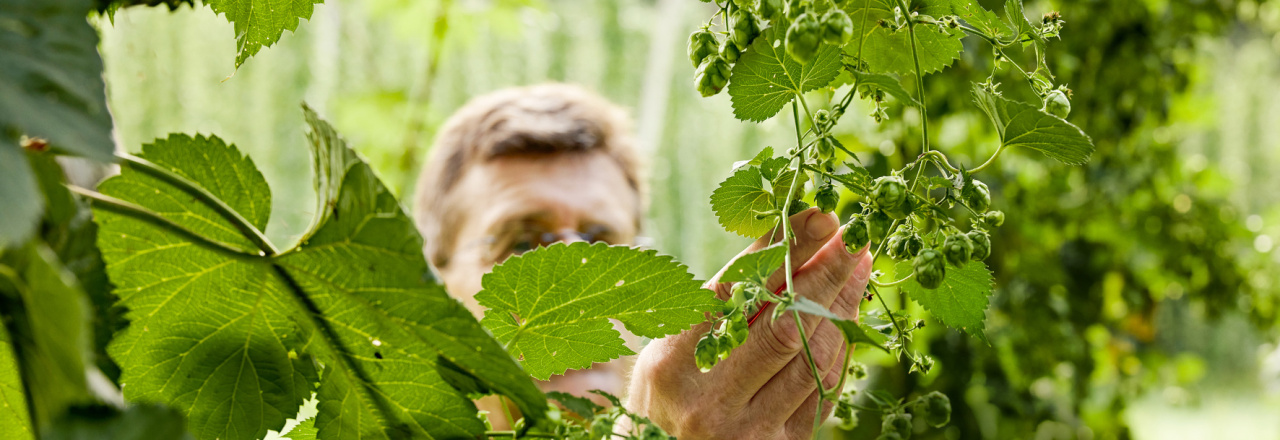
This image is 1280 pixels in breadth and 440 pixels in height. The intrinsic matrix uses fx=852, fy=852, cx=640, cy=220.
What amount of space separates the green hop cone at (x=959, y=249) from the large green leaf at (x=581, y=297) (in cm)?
10

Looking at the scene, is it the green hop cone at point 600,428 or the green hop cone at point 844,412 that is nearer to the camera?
the green hop cone at point 600,428

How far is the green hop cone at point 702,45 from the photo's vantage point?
0.37 metres

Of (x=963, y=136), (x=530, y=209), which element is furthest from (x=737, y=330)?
(x=963, y=136)

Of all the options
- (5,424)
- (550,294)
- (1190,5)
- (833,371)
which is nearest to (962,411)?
(1190,5)

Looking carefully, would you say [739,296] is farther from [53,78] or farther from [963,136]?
[963,136]

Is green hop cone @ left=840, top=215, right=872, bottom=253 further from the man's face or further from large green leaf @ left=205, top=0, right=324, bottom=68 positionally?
the man's face

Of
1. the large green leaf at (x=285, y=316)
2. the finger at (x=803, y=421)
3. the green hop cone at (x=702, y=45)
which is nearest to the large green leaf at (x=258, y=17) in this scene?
the large green leaf at (x=285, y=316)

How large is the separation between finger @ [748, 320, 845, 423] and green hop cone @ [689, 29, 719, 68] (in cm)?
22

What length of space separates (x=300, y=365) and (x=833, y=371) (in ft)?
1.17

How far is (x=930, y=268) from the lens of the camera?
13.4 inches

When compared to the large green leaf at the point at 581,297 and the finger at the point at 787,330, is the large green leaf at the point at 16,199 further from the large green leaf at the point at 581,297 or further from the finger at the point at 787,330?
the finger at the point at 787,330

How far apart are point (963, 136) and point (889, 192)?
5.54 feet

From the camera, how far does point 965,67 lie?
1462 millimetres

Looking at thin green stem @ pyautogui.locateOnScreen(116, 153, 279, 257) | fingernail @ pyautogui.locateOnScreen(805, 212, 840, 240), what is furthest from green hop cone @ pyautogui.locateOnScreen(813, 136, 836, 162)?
thin green stem @ pyautogui.locateOnScreen(116, 153, 279, 257)
